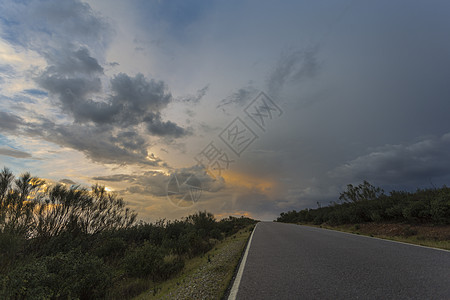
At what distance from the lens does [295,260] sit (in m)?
6.41

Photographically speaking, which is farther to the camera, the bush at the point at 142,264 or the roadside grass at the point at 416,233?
the bush at the point at 142,264

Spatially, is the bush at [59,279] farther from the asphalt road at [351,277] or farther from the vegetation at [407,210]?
the vegetation at [407,210]

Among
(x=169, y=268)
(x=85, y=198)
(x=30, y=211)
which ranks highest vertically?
(x=85, y=198)

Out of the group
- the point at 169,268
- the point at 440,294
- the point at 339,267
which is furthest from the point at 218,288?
the point at 169,268

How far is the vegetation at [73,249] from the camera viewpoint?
6038 millimetres

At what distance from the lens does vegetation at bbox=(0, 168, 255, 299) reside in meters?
6.04

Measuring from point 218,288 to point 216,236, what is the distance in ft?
69.9

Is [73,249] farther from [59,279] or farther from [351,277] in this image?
[351,277]

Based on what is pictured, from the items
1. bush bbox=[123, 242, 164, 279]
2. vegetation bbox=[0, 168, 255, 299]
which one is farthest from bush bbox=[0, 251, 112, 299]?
bush bbox=[123, 242, 164, 279]

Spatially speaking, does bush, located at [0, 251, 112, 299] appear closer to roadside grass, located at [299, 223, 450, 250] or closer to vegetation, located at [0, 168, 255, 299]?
vegetation, located at [0, 168, 255, 299]

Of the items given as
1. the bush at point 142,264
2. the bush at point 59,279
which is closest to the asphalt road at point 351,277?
the bush at point 59,279

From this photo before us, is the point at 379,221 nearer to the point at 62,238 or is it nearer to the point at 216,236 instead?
the point at 216,236

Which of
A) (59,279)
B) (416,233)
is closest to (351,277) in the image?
(59,279)

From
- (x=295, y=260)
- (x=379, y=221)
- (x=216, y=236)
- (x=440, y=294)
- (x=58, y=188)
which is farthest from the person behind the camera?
(x=216, y=236)
